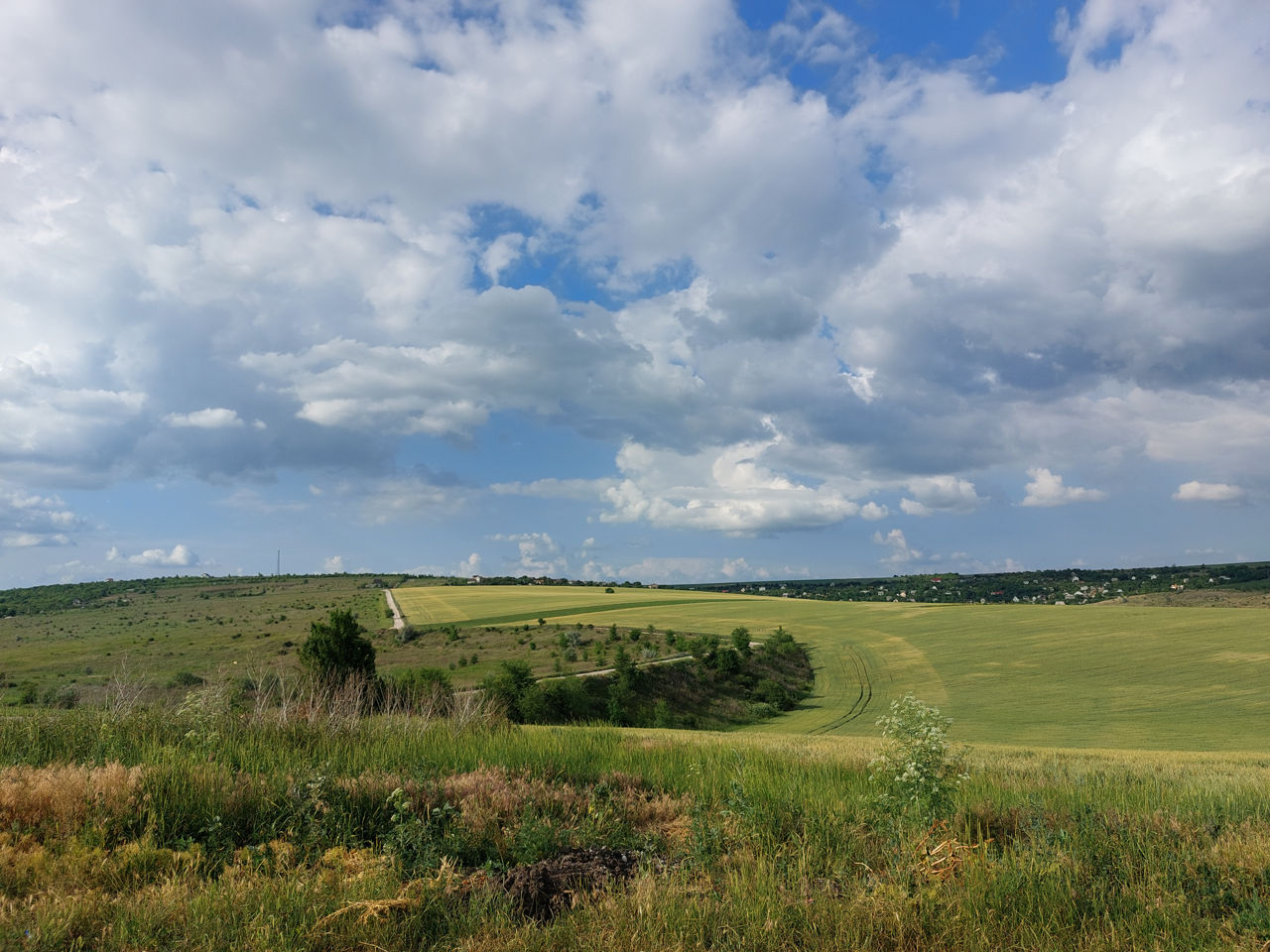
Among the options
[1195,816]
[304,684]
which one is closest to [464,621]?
[304,684]

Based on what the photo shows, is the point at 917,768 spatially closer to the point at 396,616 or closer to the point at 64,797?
the point at 64,797

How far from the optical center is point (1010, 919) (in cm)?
466

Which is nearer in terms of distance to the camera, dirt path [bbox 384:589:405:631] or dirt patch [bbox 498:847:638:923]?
dirt patch [bbox 498:847:638:923]

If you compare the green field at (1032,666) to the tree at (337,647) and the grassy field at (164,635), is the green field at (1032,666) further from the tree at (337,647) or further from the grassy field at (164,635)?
the tree at (337,647)

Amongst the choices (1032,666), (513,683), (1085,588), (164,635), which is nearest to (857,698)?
(1032,666)

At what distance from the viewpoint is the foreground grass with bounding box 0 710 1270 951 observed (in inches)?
175

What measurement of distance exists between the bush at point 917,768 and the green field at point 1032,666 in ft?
133

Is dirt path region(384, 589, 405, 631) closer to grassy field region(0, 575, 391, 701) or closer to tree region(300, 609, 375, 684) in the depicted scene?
grassy field region(0, 575, 391, 701)

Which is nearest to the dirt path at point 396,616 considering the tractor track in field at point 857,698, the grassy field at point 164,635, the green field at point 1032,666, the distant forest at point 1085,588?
the grassy field at point 164,635

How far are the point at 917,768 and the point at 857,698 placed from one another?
2509 inches

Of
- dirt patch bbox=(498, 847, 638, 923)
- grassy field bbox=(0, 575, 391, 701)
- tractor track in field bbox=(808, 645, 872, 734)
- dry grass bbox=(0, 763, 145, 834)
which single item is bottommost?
tractor track in field bbox=(808, 645, 872, 734)

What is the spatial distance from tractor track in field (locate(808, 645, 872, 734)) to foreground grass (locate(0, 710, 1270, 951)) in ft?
153

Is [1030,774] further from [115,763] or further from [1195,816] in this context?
[115,763]

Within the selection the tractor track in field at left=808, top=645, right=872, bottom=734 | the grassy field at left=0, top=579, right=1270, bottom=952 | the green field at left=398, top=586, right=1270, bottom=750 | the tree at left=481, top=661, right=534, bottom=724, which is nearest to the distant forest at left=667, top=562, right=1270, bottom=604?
the green field at left=398, top=586, right=1270, bottom=750
